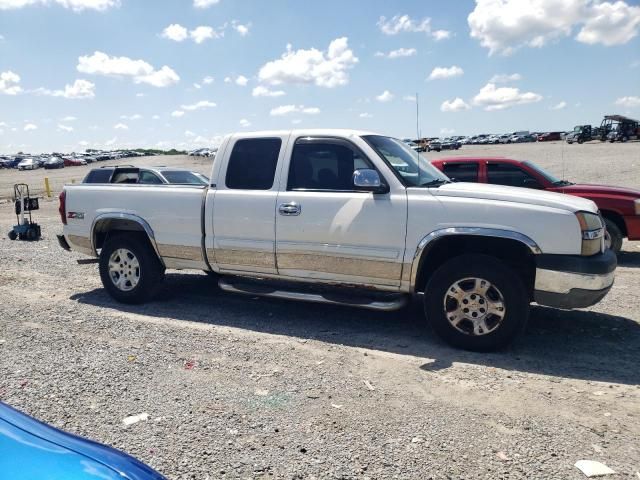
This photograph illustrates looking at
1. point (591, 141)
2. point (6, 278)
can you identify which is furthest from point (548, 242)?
point (591, 141)

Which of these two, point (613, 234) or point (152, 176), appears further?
point (152, 176)

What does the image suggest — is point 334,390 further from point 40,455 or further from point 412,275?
point 40,455

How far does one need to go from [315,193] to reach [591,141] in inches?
2404

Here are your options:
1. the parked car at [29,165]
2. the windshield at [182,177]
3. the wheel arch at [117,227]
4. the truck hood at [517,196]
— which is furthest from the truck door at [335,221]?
the parked car at [29,165]

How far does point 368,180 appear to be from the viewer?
5.00 meters

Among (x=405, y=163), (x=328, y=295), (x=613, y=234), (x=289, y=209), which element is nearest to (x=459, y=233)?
(x=405, y=163)

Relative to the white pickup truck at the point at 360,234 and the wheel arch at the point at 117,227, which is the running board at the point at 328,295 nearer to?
the white pickup truck at the point at 360,234

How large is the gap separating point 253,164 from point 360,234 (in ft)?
4.91

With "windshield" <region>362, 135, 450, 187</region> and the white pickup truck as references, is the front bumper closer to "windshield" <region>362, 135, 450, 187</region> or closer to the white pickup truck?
the white pickup truck

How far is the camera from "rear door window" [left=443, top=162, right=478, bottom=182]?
9109 millimetres

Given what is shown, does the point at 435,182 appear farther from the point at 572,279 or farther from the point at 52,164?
the point at 52,164

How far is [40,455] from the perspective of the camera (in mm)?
1843

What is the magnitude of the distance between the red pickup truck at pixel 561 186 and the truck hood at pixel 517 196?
3.59 metres

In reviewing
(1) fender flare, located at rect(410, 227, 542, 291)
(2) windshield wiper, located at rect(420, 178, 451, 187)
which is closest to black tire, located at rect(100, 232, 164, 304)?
(1) fender flare, located at rect(410, 227, 542, 291)
